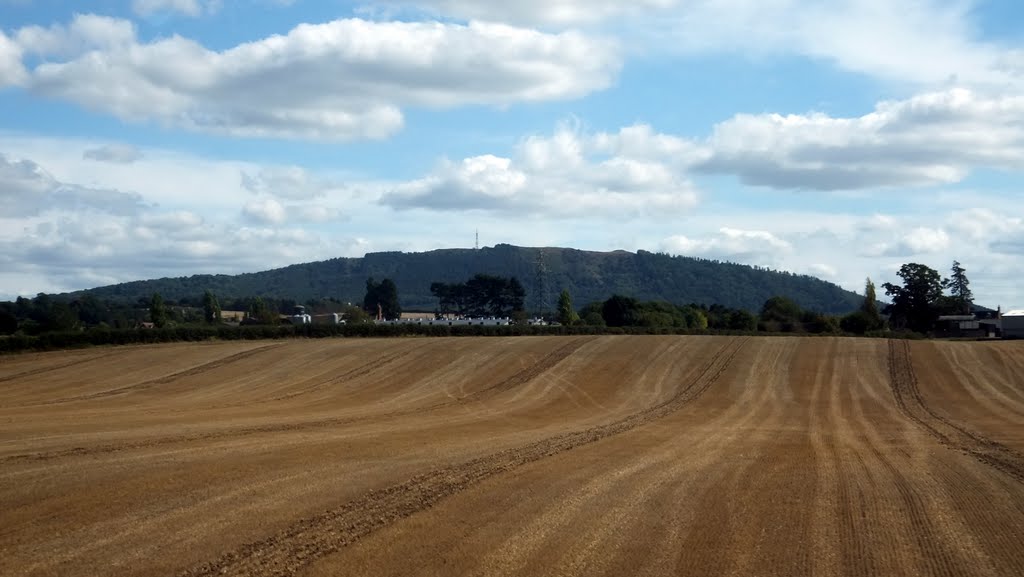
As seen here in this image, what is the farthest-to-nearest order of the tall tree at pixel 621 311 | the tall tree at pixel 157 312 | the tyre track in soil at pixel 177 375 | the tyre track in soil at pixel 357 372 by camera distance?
the tall tree at pixel 621 311
the tall tree at pixel 157 312
the tyre track in soil at pixel 357 372
the tyre track in soil at pixel 177 375

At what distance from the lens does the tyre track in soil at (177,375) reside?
4562 centimetres

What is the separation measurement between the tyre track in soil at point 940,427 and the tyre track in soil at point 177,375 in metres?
36.0

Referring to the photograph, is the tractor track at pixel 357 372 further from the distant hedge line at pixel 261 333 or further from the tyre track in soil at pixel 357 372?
the distant hedge line at pixel 261 333

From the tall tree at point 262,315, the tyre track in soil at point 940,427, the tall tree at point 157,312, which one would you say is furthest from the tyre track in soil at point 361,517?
the tall tree at point 262,315

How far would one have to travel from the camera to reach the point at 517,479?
19922 mm

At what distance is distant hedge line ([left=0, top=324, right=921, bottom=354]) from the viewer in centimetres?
6725

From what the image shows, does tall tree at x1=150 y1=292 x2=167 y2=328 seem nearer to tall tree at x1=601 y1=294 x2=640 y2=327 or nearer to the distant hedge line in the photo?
the distant hedge line

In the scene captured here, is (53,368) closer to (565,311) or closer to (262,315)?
(565,311)

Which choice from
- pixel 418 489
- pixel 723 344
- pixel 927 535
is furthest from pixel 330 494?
pixel 723 344

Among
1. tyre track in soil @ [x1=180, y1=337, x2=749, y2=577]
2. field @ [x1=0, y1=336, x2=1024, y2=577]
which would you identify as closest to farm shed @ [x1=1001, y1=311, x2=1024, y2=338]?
field @ [x1=0, y1=336, x2=1024, y2=577]

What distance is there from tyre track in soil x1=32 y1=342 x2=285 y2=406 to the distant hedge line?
6.38 metres

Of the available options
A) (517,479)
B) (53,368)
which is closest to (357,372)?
(53,368)

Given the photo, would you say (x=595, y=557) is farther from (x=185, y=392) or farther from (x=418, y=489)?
(x=185, y=392)

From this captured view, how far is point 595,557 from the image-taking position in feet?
43.8
